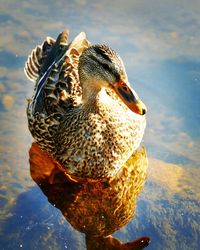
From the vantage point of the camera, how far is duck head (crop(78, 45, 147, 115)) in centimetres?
370

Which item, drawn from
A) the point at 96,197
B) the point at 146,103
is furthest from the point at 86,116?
the point at 146,103

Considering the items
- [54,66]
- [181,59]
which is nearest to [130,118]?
[54,66]

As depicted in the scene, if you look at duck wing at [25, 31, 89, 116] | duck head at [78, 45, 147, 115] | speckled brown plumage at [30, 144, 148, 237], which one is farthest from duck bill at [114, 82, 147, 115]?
speckled brown plumage at [30, 144, 148, 237]

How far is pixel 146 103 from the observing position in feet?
18.4

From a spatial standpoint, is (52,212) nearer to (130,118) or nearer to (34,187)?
(34,187)

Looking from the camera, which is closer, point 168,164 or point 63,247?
point 63,247

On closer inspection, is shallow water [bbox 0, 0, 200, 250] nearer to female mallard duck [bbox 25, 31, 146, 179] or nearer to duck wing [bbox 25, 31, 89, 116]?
female mallard duck [bbox 25, 31, 146, 179]

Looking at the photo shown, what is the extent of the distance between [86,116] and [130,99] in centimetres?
57

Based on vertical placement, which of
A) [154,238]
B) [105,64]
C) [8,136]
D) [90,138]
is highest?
[105,64]

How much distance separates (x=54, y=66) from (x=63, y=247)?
1.72 metres

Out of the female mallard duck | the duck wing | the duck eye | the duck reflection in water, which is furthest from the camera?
the duck wing

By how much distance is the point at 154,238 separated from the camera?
12.0ft

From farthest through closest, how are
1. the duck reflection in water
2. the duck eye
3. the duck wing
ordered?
the duck wing
the duck eye
the duck reflection in water

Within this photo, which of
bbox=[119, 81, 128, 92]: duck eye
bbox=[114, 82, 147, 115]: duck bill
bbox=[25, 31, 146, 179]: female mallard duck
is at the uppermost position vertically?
bbox=[119, 81, 128, 92]: duck eye
